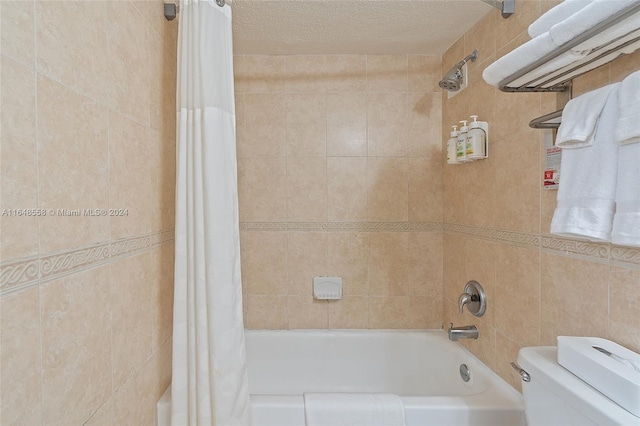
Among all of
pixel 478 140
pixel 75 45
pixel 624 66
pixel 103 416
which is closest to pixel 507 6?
pixel 478 140

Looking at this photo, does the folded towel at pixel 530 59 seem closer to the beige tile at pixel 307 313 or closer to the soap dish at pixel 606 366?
the soap dish at pixel 606 366

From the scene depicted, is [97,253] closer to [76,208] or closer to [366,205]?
[76,208]

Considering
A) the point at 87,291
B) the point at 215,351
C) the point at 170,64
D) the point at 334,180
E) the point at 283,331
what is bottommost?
the point at 283,331

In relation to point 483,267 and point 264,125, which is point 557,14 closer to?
point 483,267

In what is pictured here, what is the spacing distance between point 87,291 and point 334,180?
1.41m

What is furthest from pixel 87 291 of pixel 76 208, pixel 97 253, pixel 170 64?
pixel 170 64

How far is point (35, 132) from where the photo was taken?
73 centimetres

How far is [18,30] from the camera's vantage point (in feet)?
2.29

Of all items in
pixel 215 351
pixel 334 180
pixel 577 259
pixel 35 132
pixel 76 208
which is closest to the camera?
pixel 35 132

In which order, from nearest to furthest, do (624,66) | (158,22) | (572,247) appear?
(624,66) < (572,247) < (158,22)

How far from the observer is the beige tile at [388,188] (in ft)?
6.83

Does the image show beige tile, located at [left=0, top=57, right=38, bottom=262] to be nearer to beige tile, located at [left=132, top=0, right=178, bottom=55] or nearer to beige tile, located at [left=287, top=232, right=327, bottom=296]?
beige tile, located at [left=132, top=0, right=178, bottom=55]

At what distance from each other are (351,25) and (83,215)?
1.47m

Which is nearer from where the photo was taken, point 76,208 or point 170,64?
point 76,208
